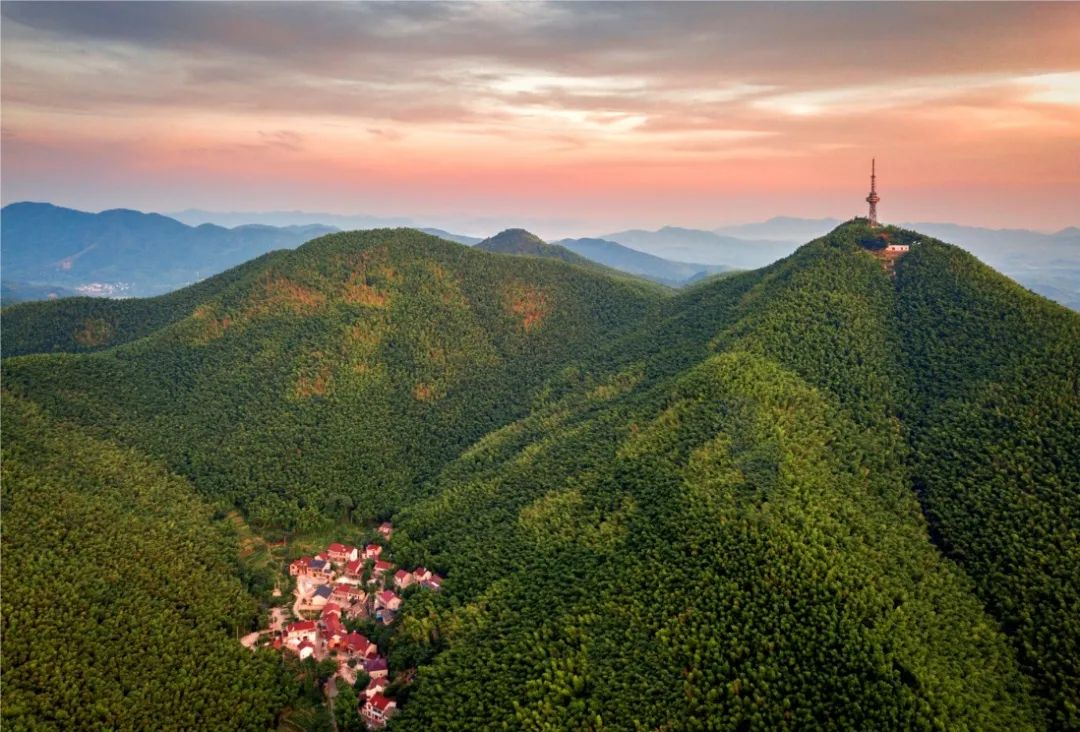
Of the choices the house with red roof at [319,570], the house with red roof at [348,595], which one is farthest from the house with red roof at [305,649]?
the house with red roof at [319,570]

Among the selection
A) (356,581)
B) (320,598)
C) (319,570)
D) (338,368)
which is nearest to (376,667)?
(320,598)

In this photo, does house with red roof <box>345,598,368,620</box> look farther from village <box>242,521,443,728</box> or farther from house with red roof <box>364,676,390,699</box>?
house with red roof <box>364,676,390,699</box>

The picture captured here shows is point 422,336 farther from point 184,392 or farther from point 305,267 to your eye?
point 184,392

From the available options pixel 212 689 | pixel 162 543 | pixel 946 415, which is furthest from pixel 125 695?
pixel 946 415

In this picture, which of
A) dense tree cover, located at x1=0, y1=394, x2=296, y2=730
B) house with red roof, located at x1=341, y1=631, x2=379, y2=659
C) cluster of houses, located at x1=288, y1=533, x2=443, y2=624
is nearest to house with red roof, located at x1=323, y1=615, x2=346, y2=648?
house with red roof, located at x1=341, y1=631, x2=379, y2=659

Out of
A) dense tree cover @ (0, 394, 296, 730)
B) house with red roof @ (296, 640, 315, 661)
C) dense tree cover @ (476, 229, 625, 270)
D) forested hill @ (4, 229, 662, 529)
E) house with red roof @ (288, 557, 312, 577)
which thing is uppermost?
dense tree cover @ (476, 229, 625, 270)

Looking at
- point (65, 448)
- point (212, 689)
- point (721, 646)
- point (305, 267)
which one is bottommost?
point (212, 689)

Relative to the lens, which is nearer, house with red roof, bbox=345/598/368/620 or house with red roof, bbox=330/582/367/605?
house with red roof, bbox=345/598/368/620
